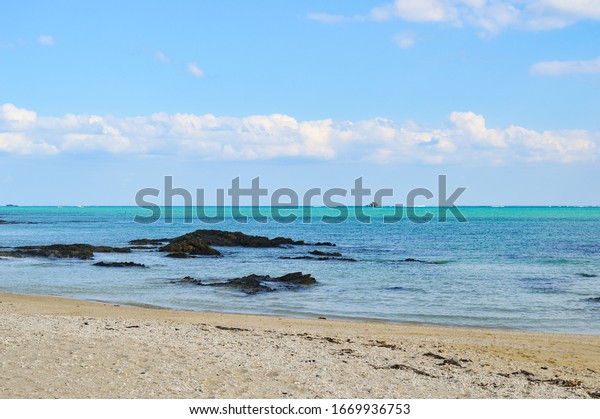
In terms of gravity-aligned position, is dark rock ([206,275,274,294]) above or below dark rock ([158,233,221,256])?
below

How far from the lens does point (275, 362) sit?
11023 mm

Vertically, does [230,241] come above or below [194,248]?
below

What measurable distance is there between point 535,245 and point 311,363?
51364mm

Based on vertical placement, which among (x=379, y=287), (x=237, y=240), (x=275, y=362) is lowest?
(x=379, y=287)

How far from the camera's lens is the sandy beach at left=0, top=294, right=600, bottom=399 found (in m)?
9.11

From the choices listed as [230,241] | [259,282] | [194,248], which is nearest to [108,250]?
[194,248]

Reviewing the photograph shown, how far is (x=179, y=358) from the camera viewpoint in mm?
10883

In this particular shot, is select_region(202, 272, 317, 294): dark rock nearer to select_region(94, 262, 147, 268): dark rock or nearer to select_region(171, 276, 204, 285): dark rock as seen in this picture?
select_region(171, 276, 204, 285): dark rock

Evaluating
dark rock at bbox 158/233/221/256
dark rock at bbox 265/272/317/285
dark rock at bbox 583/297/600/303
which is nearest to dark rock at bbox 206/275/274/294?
dark rock at bbox 265/272/317/285

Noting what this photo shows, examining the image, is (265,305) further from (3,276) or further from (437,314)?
(3,276)

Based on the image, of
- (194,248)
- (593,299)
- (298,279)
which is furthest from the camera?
(194,248)

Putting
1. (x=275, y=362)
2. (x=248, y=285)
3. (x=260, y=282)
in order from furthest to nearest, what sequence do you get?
(x=260, y=282) → (x=248, y=285) → (x=275, y=362)

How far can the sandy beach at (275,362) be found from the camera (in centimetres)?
911

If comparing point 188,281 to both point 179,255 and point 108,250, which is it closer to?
point 179,255
